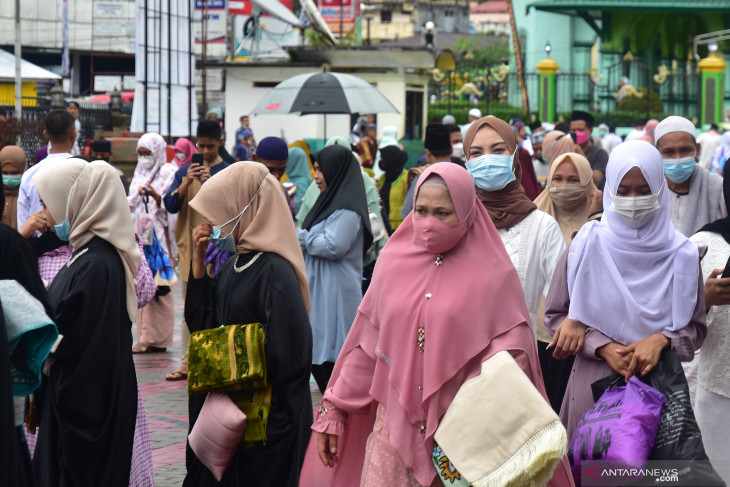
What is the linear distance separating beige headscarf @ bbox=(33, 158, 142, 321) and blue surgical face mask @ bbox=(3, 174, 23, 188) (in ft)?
9.60

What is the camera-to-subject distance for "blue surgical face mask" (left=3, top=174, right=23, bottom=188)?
25.8ft

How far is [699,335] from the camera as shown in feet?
13.0

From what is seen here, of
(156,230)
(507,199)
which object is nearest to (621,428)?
(507,199)

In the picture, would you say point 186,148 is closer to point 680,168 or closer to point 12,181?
point 12,181

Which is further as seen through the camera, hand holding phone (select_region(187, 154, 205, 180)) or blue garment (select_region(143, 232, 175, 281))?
blue garment (select_region(143, 232, 175, 281))

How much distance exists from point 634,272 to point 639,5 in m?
31.3

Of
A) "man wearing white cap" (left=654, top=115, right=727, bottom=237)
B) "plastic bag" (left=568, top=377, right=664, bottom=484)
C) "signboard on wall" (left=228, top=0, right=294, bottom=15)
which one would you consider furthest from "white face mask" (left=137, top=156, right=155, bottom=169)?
"signboard on wall" (left=228, top=0, right=294, bottom=15)

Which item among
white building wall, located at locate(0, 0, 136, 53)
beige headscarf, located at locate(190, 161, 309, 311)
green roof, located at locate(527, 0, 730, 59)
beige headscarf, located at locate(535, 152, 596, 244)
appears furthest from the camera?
white building wall, located at locate(0, 0, 136, 53)

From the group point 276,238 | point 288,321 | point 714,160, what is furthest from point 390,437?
point 714,160

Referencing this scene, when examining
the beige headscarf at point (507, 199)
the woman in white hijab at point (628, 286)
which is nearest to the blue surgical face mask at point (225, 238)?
the beige headscarf at point (507, 199)

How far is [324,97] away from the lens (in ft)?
40.5

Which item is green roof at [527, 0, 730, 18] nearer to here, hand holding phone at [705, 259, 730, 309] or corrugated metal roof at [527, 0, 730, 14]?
corrugated metal roof at [527, 0, 730, 14]

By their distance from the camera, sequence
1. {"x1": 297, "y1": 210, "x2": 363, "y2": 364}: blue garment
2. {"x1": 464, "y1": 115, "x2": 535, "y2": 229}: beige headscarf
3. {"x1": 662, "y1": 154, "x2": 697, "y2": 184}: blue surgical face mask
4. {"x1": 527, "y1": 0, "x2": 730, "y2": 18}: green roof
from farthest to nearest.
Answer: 1. {"x1": 527, "y1": 0, "x2": 730, "y2": 18}: green roof
2. {"x1": 297, "y1": 210, "x2": 363, "y2": 364}: blue garment
3. {"x1": 662, "y1": 154, "x2": 697, "y2": 184}: blue surgical face mask
4. {"x1": 464, "y1": 115, "x2": 535, "y2": 229}: beige headscarf

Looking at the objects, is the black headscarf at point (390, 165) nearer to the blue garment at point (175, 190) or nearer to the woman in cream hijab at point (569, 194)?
the blue garment at point (175, 190)
